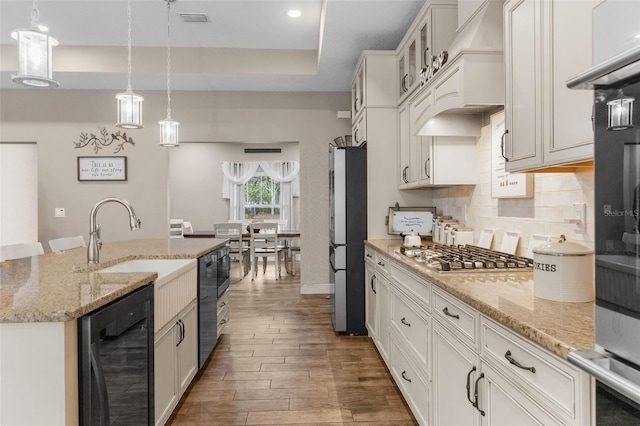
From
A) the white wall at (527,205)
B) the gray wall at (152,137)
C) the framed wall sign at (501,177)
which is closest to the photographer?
the white wall at (527,205)

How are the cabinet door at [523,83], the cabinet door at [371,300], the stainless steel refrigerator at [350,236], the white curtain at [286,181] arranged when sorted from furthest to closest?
1. the white curtain at [286,181]
2. the stainless steel refrigerator at [350,236]
3. the cabinet door at [371,300]
4. the cabinet door at [523,83]

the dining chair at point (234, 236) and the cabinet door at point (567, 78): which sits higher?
the cabinet door at point (567, 78)

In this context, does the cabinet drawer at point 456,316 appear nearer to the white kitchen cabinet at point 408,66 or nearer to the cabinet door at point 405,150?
the cabinet door at point 405,150

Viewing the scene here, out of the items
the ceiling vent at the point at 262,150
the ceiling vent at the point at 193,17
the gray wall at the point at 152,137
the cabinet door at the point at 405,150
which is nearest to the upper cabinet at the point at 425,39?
the cabinet door at the point at 405,150

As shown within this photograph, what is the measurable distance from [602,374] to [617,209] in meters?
0.32

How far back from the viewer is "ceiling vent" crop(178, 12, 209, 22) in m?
3.70

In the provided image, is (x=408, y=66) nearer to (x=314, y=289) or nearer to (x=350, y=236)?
(x=350, y=236)

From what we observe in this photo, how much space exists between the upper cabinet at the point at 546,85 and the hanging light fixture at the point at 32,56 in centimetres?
214

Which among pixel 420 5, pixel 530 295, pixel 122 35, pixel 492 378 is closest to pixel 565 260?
pixel 530 295

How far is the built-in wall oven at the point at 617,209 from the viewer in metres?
0.72

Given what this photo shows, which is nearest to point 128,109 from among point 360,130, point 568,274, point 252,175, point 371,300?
point 360,130

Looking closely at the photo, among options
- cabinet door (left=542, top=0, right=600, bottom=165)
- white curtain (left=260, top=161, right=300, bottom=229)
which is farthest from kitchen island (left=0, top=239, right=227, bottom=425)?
white curtain (left=260, top=161, right=300, bottom=229)

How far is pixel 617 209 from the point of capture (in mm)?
765

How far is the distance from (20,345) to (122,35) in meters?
4.09
